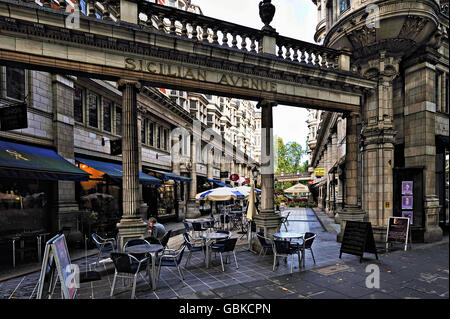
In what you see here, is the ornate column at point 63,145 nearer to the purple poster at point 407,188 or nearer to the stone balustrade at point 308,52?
the stone balustrade at point 308,52

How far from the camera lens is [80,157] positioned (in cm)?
1312

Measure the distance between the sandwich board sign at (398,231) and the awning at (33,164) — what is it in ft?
37.8

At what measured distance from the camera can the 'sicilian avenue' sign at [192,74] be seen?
25.5 ft

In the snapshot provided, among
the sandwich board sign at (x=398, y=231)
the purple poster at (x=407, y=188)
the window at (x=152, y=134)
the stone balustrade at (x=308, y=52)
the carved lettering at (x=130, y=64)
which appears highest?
the stone balustrade at (x=308, y=52)

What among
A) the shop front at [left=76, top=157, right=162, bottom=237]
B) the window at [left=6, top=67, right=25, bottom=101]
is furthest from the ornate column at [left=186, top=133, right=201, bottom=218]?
the window at [left=6, top=67, right=25, bottom=101]

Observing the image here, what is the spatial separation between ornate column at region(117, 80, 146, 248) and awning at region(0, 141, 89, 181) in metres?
2.89

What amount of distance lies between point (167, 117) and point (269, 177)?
14136mm

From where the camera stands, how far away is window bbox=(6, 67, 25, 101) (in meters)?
9.71

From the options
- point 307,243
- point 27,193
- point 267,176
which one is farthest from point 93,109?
point 307,243

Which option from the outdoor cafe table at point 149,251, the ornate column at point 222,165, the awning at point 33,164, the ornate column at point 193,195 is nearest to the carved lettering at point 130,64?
the awning at point 33,164

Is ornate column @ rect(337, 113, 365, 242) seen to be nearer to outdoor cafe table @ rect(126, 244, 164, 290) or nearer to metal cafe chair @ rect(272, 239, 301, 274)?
metal cafe chair @ rect(272, 239, 301, 274)

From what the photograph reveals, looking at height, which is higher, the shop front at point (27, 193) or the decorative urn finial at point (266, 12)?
the decorative urn finial at point (266, 12)

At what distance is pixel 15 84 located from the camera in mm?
9977
